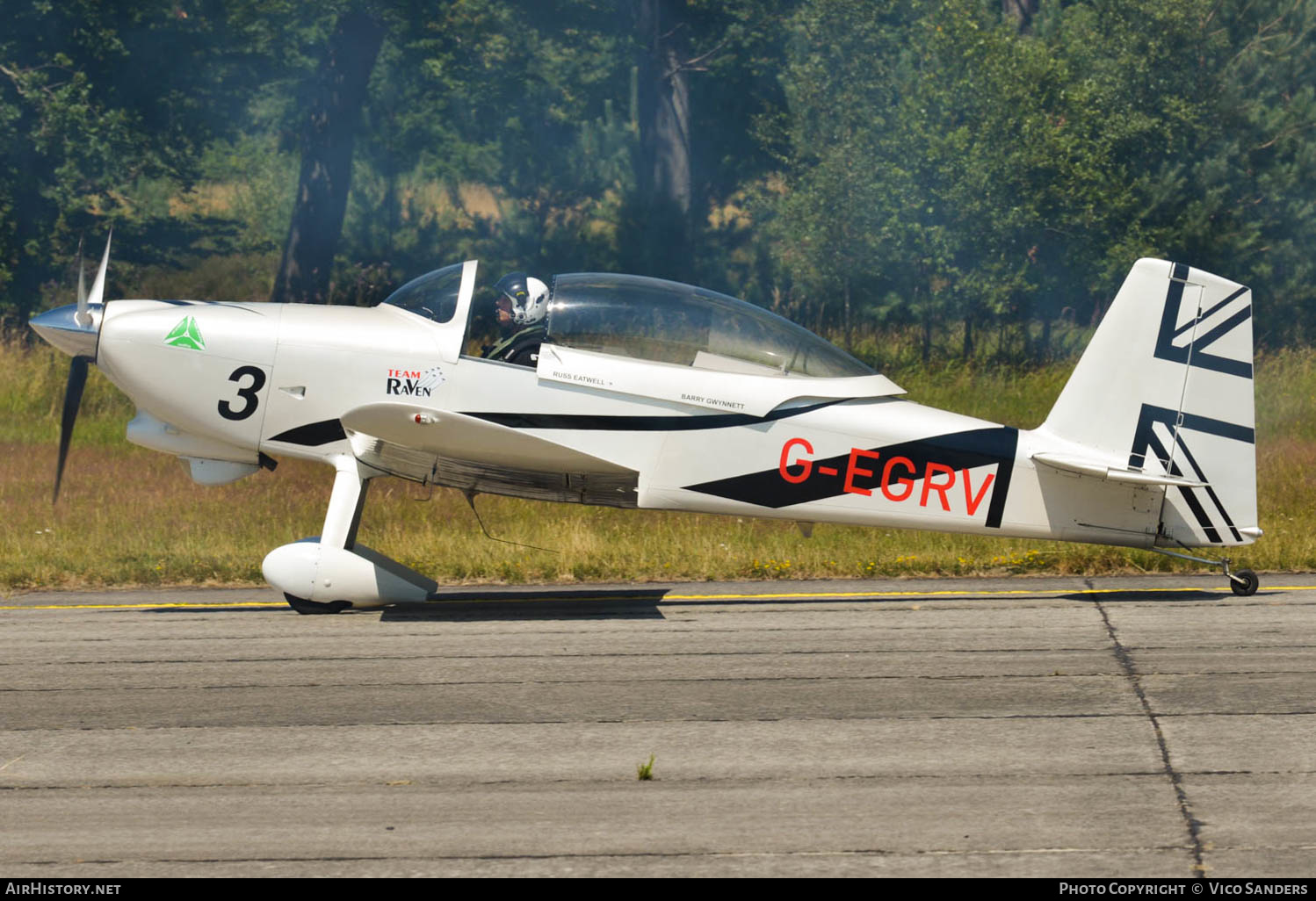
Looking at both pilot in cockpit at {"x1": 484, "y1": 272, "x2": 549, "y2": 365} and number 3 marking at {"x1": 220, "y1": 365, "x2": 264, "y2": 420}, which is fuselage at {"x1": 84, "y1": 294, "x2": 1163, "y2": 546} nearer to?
number 3 marking at {"x1": 220, "y1": 365, "x2": 264, "y2": 420}

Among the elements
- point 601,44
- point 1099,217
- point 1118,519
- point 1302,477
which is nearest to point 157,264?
point 601,44

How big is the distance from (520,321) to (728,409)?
1460mm

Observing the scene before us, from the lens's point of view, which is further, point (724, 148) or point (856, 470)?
point (724, 148)

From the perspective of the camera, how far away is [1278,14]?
1072 inches

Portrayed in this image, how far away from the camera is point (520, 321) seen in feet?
30.1

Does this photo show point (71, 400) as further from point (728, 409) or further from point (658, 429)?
point (728, 409)

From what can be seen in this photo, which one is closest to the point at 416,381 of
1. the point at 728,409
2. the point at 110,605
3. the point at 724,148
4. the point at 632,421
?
the point at 632,421

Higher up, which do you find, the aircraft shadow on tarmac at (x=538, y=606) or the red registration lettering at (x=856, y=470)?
the red registration lettering at (x=856, y=470)

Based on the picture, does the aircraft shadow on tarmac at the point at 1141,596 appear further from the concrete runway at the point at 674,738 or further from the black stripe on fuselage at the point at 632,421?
the black stripe on fuselage at the point at 632,421

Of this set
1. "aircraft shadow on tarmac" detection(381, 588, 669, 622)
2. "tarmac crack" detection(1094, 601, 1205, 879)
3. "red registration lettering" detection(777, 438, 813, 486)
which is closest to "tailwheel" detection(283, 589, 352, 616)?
"aircraft shadow on tarmac" detection(381, 588, 669, 622)

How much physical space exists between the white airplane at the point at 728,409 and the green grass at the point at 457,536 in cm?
195

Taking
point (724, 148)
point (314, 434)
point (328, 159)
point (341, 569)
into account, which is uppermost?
point (724, 148)

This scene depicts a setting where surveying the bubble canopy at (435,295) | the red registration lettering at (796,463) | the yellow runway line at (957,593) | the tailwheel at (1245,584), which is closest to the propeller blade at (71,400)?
the bubble canopy at (435,295)

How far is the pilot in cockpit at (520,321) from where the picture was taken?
910 centimetres
